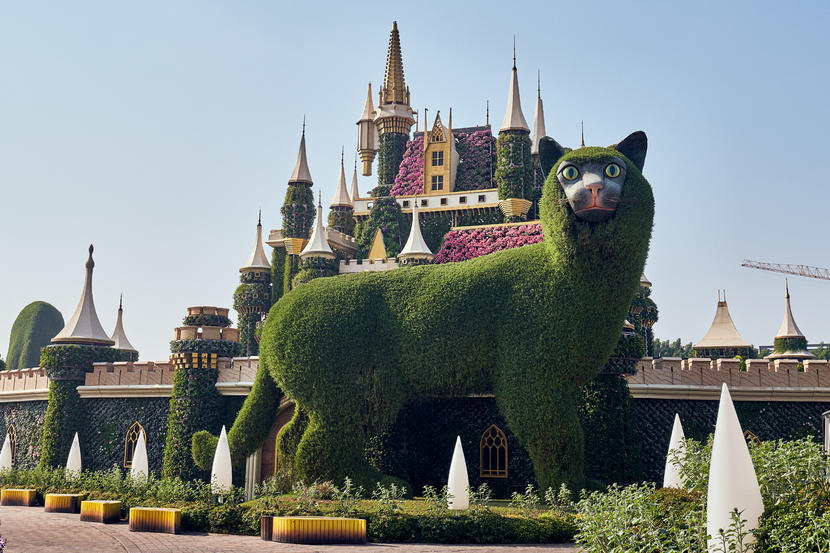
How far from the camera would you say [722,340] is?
1359 inches

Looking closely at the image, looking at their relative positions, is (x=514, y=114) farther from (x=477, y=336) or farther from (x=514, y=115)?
(x=477, y=336)

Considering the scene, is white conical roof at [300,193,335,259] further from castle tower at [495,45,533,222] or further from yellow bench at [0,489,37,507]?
yellow bench at [0,489,37,507]

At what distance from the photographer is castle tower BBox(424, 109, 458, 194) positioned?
42.2 m

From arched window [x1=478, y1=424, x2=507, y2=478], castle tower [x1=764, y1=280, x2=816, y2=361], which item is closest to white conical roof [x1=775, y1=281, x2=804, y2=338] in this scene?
castle tower [x1=764, y1=280, x2=816, y2=361]

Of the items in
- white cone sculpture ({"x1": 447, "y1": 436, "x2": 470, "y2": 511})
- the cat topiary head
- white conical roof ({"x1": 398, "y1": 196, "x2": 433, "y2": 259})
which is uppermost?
white conical roof ({"x1": 398, "y1": 196, "x2": 433, "y2": 259})

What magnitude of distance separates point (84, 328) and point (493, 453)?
14.6m

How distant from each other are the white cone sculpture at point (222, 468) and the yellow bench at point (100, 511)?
201 centimetres

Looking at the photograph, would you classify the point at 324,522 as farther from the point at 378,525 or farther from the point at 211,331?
the point at 211,331

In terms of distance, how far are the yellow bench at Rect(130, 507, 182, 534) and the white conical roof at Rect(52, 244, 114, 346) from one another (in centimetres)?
1255

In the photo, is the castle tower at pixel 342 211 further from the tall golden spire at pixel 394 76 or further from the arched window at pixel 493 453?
the arched window at pixel 493 453

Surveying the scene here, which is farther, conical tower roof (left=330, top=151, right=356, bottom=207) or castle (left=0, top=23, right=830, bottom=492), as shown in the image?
conical tower roof (left=330, top=151, right=356, bottom=207)

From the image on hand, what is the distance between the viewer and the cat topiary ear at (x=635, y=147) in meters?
17.4

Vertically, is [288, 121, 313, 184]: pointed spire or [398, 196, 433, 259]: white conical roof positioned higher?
[288, 121, 313, 184]: pointed spire

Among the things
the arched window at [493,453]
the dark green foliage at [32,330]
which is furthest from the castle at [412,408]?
the dark green foliage at [32,330]
